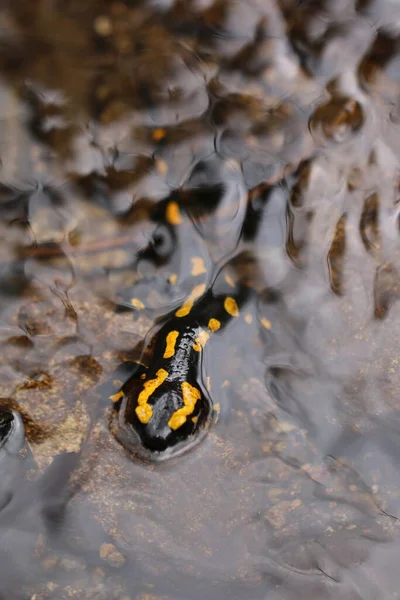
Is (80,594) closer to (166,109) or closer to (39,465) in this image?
(39,465)

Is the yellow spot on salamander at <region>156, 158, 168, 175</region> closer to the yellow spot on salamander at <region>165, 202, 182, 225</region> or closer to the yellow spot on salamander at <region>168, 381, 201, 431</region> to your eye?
the yellow spot on salamander at <region>165, 202, 182, 225</region>

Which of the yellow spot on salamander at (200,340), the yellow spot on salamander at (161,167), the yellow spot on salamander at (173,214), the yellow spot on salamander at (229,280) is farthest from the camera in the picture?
the yellow spot on salamander at (161,167)

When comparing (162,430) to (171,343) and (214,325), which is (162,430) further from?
(214,325)

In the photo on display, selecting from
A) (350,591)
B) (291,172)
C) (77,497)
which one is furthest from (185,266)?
(350,591)

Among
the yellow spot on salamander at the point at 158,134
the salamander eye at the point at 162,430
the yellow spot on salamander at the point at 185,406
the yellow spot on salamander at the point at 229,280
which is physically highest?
the yellow spot on salamander at the point at 158,134

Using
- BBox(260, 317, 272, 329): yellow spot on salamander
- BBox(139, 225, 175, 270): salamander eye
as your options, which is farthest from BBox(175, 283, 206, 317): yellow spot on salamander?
BBox(260, 317, 272, 329): yellow spot on salamander

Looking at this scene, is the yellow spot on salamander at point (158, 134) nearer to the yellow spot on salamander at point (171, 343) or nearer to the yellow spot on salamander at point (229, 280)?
the yellow spot on salamander at point (229, 280)

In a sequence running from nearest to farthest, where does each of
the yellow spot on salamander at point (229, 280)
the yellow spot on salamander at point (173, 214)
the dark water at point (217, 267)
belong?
1. the dark water at point (217, 267)
2. the yellow spot on salamander at point (229, 280)
3. the yellow spot on salamander at point (173, 214)

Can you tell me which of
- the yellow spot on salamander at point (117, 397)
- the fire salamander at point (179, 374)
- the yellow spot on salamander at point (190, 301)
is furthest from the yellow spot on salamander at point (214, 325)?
the yellow spot on salamander at point (117, 397)
